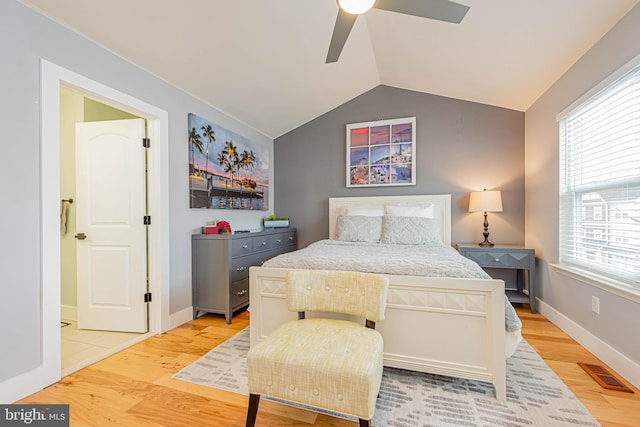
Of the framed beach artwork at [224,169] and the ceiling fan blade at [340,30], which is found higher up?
the ceiling fan blade at [340,30]

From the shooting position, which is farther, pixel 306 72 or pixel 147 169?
pixel 306 72

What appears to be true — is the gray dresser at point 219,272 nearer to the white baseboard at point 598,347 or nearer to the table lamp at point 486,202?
the table lamp at point 486,202

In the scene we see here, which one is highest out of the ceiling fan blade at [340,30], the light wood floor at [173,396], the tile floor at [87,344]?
the ceiling fan blade at [340,30]

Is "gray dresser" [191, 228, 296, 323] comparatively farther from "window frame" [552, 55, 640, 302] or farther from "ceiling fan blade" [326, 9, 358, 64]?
"window frame" [552, 55, 640, 302]

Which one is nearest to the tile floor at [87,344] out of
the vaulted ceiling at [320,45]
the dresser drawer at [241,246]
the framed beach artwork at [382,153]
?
the dresser drawer at [241,246]

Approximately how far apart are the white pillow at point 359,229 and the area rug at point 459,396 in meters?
1.62

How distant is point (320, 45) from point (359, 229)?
6.58ft

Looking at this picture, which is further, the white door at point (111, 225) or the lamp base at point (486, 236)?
the lamp base at point (486, 236)

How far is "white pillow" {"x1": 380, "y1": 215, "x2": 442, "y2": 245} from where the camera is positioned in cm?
311

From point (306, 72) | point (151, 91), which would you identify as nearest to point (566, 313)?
point (306, 72)

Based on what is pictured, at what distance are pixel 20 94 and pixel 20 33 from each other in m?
0.35

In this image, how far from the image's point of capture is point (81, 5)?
176 cm

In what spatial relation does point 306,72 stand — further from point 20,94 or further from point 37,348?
point 37,348

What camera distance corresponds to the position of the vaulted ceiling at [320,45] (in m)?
1.93
